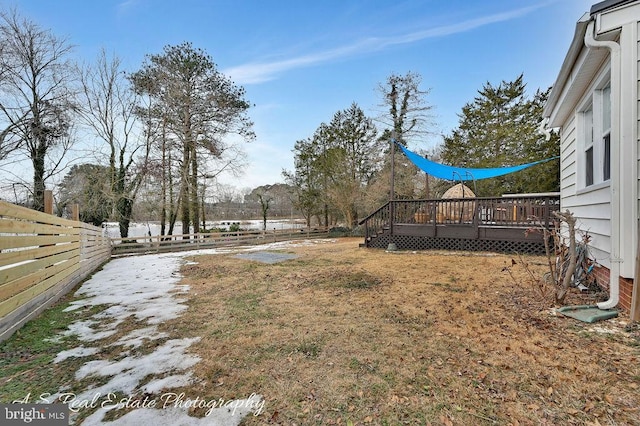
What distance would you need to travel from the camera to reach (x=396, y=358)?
233cm

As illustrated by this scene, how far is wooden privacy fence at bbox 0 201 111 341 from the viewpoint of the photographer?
2916 mm

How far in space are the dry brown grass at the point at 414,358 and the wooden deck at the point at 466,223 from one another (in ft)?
11.4

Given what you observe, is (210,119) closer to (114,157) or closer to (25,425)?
(114,157)

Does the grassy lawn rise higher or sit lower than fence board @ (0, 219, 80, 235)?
lower

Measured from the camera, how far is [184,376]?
217 centimetres

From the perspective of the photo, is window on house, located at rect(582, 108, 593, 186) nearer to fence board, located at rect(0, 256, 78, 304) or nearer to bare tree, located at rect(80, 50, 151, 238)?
fence board, located at rect(0, 256, 78, 304)

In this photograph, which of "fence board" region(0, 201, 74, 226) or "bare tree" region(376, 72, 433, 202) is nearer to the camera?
"fence board" region(0, 201, 74, 226)

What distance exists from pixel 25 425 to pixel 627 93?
5.55 metres

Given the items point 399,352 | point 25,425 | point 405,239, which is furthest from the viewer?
point 405,239

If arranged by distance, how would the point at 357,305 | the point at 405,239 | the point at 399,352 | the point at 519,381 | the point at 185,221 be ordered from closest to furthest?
the point at 519,381 → the point at 399,352 → the point at 357,305 → the point at 405,239 → the point at 185,221

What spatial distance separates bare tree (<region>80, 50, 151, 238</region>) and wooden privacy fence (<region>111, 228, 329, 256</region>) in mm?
2739

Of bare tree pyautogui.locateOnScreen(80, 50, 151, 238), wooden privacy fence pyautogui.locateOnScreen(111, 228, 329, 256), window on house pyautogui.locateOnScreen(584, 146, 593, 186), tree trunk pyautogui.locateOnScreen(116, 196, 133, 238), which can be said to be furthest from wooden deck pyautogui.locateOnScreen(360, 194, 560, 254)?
tree trunk pyautogui.locateOnScreen(116, 196, 133, 238)

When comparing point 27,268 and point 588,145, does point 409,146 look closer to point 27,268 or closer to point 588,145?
point 588,145

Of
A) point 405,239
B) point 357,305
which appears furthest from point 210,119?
point 357,305
